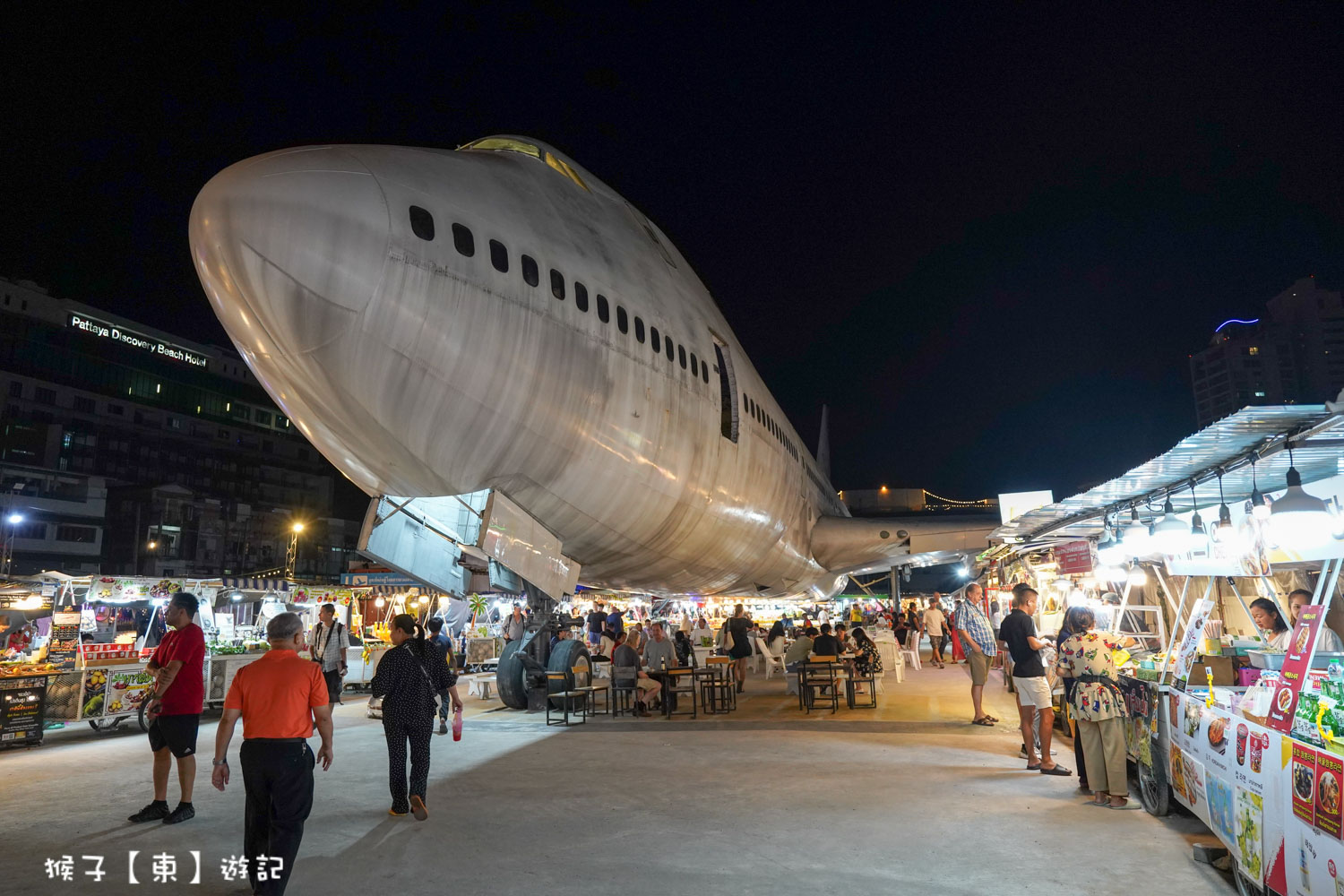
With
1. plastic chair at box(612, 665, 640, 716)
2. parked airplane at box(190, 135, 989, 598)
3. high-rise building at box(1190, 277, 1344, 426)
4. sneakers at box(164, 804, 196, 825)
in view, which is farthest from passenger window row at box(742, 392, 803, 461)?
high-rise building at box(1190, 277, 1344, 426)

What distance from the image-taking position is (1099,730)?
6934 millimetres

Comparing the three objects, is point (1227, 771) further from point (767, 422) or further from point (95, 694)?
point (95, 694)

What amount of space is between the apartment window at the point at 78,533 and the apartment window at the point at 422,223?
64.2 meters

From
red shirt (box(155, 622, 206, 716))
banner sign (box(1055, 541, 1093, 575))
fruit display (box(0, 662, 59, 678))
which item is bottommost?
fruit display (box(0, 662, 59, 678))

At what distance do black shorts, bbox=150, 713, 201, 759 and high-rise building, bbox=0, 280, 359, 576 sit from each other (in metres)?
51.6

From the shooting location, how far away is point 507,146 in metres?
9.08

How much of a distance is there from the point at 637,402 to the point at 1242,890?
570cm

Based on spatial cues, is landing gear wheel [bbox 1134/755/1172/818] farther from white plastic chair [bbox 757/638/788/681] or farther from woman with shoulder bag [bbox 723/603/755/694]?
white plastic chair [bbox 757/638/788/681]

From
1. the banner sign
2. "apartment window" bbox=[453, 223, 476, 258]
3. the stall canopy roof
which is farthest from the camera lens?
the banner sign

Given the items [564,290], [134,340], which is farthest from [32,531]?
[564,290]

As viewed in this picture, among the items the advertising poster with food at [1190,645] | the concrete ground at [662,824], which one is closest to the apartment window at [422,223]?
the concrete ground at [662,824]

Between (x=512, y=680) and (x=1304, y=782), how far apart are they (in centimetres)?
1179

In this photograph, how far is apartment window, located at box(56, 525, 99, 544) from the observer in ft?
182

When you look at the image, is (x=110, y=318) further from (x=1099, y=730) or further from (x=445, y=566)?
(x=1099, y=730)
